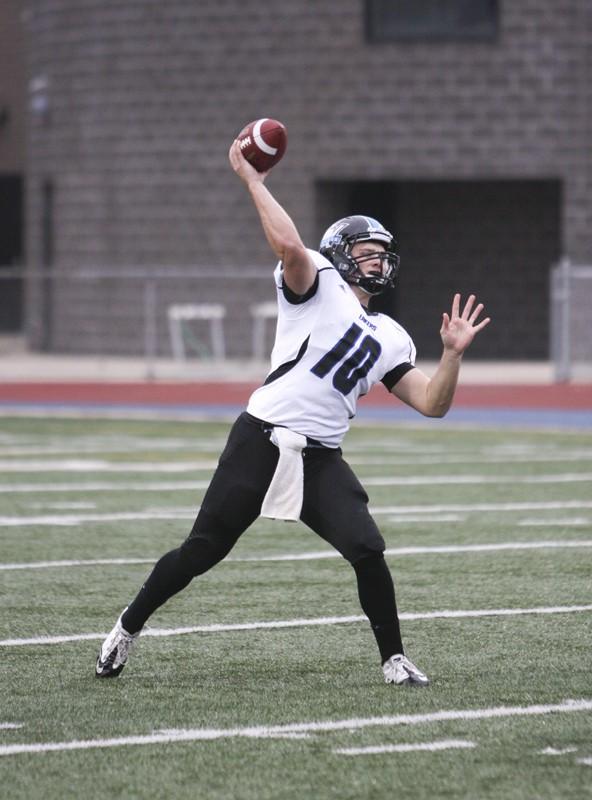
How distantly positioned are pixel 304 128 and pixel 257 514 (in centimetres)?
1983

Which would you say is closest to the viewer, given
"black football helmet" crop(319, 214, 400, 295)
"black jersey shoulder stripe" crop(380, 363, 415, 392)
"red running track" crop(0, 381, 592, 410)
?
"black football helmet" crop(319, 214, 400, 295)

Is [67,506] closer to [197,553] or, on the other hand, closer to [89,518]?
[89,518]

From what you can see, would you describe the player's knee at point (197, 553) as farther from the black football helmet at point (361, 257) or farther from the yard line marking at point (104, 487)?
the yard line marking at point (104, 487)

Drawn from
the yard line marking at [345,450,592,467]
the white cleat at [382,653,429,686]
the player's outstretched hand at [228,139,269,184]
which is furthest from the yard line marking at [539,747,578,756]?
the yard line marking at [345,450,592,467]

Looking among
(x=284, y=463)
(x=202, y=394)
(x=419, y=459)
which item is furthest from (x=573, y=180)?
(x=284, y=463)

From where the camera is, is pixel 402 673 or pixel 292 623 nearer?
pixel 402 673


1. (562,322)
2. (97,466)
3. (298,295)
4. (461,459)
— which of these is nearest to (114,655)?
(298,295)

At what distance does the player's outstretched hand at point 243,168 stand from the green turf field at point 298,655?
187 cm

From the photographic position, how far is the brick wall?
2545cm

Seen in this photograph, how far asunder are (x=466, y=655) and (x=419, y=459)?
8.29 m

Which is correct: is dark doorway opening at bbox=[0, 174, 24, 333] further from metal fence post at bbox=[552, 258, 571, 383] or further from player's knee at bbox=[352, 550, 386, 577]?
player's knee at bbox=[352, 550, 386, 577]

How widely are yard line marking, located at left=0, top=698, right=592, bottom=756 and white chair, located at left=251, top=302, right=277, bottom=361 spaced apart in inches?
768

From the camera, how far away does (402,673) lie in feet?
21.8

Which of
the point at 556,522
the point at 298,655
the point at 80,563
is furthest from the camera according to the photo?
the point at 556,522
